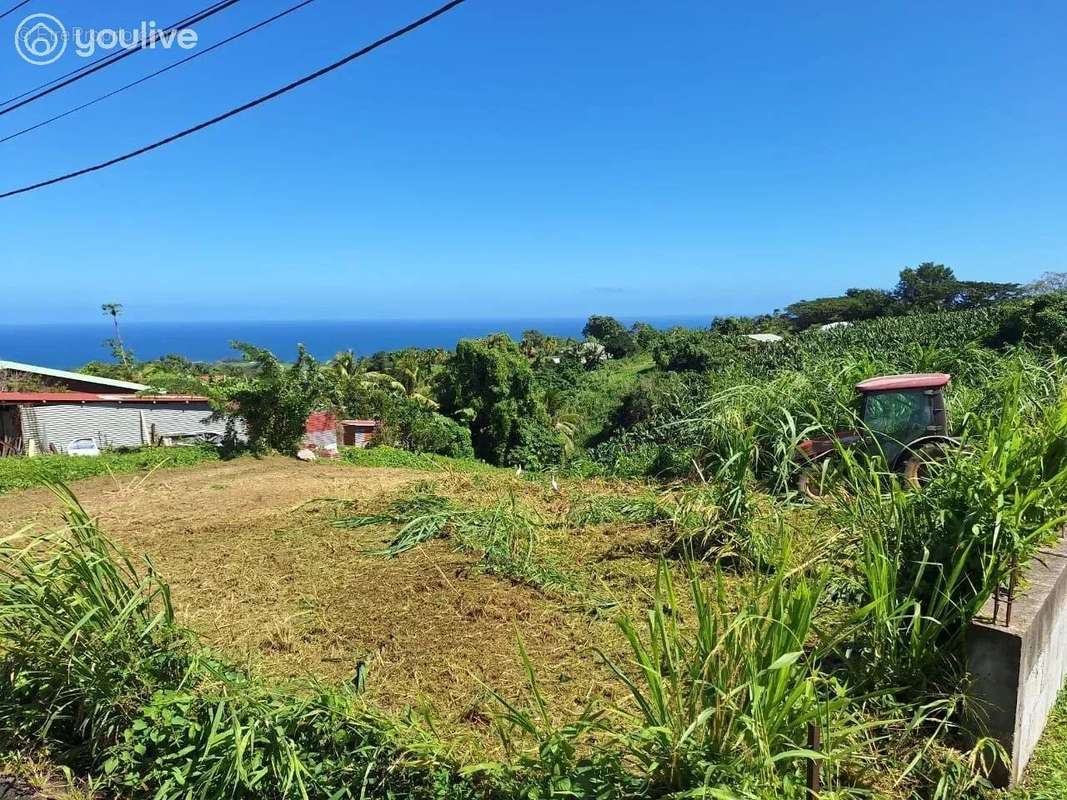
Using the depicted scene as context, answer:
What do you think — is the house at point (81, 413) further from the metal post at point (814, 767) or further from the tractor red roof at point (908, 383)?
the metal post at point (814, 767)

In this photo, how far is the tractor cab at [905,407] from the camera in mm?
5844

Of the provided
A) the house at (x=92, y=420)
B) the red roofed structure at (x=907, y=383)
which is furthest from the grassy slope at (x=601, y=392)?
the red roofed structure at (x=907, y=383)

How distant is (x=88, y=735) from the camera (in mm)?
2645

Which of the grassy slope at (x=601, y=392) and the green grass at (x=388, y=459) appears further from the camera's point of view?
the grassy slope at (x=601, y=392)

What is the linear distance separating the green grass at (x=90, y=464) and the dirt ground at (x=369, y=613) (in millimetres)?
3618

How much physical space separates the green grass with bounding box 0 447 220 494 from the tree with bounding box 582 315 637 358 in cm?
3420

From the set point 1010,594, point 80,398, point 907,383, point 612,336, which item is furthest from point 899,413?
point 612,336

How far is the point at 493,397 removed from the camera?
23.2 metres

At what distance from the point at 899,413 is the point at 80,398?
18.7 m

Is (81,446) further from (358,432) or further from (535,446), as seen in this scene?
(535,446)

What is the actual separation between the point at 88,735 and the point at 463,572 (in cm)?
219

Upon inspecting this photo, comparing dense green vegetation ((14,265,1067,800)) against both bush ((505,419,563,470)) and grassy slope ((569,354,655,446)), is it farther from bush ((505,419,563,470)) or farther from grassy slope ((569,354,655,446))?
grassy slope ((569,354,655,446))

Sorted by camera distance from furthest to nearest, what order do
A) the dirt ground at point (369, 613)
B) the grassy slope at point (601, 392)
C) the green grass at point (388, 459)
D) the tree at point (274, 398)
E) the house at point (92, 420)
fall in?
the grassy slope at point (601, 392) < the house at point (92, 420) < the green grass at point (388, 459) < the tree at point (274, 398) < the dirt ground at point (369, 613)

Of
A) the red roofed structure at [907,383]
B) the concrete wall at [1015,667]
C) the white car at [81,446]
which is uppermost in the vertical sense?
the red roofed structure at [907,383]
